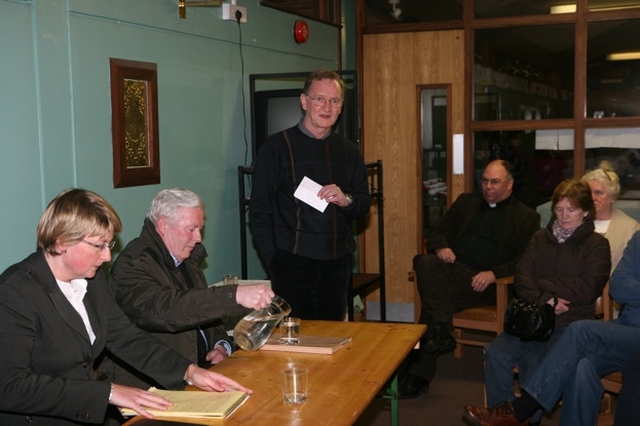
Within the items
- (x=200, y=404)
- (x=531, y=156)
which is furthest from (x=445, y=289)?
(x=200, y=404)

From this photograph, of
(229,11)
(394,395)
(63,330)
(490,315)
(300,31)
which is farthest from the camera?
(300,31)

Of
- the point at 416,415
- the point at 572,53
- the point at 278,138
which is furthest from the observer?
the point at 572,53

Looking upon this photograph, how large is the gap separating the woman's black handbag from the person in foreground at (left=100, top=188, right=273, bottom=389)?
158 centimetres

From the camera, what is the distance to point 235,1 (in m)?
4.68

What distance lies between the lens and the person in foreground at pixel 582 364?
3.69 meters

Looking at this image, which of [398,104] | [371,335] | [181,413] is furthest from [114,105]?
[398,104]

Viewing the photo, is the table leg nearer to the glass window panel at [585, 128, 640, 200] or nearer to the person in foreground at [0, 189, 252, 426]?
the person in foreground at [0, 189, 252, 426]

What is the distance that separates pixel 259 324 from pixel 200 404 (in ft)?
1.62

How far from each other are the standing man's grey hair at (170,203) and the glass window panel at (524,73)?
3.74 m

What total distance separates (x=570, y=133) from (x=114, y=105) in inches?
140

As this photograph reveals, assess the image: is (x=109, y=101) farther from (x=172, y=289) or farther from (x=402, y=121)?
(x=402, y=121)

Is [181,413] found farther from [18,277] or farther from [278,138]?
[278,138]

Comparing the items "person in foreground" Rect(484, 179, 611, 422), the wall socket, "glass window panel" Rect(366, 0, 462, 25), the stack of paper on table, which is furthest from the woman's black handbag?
"glass window panel" Rect(366, 0, 462, 25)

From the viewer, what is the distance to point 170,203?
2.92 meters
